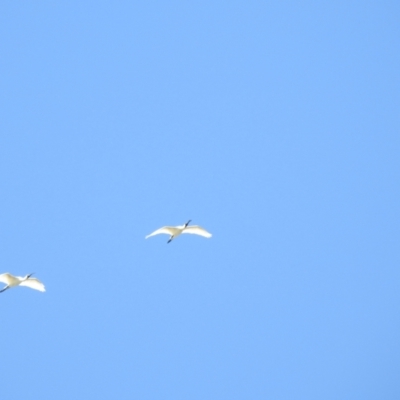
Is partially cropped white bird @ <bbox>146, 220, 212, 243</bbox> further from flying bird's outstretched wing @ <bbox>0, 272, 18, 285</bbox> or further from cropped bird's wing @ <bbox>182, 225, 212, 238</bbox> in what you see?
flying bird's outstretched wing @ <bbox>0, 272, 18, 285</bbox>

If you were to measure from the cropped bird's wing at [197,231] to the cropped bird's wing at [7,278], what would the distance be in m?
5.37

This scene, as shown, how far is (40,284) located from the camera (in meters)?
123

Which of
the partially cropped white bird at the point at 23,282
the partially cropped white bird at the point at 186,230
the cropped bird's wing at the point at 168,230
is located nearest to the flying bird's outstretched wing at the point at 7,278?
the partially cropped white bird at the point at 23,282

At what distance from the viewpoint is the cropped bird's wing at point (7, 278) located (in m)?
122

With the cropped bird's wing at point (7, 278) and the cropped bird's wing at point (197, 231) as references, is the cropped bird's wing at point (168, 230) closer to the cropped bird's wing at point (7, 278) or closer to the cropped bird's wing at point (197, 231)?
A: the cropped bird's wing at point (197, 231)

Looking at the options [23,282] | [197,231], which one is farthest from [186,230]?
[23,282]

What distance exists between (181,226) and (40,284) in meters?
4.56

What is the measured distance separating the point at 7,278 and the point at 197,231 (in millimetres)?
5890

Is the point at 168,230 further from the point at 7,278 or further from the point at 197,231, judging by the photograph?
the point at 7,278

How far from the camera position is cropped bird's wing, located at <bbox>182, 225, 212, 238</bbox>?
123238mm

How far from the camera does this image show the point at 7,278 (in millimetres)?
122438

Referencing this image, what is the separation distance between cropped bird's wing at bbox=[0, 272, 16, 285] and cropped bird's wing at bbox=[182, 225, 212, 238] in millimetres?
→ 5374

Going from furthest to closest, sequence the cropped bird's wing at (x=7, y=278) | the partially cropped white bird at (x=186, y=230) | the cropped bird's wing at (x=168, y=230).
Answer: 1. the partially cropped white bird at (x=186, y=230)
2. the cropped bird's wing at (x=168, y=230)
3. the cropped bird's wing at (x=7, y=278)

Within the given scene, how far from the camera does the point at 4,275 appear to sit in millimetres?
122250
